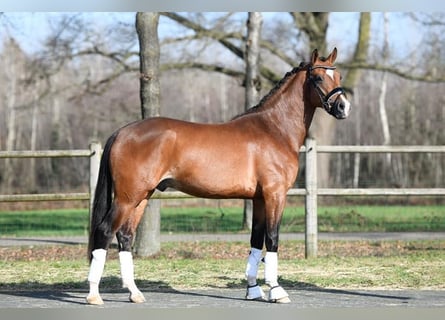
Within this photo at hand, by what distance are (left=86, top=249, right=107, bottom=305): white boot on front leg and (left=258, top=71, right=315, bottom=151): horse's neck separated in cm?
A: 225

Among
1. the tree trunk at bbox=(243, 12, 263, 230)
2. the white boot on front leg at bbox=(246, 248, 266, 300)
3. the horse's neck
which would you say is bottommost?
the white boot on front leg at bbox=(246, 248, 266, 300)

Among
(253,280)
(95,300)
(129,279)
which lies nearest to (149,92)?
(129,279)

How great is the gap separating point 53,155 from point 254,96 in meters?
6.66

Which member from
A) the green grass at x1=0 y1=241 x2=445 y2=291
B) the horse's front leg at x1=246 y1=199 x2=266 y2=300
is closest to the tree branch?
the green grass at x1=0 y1=241 x2=445 y2=291

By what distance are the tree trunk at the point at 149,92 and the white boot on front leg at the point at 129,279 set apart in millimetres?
4070

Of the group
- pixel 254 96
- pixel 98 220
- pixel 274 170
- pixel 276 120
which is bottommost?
pixel 98 220

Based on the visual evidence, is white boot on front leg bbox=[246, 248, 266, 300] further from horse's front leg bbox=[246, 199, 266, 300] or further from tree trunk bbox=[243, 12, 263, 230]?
tree trunk bbox=[243, 12, 263, 230]

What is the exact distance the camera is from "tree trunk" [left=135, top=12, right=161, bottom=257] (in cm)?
1177

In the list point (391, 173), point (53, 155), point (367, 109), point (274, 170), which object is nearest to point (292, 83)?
point (274, 170)

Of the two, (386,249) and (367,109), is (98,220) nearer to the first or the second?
(386,249)

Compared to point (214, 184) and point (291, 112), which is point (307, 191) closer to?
point (291, 112)

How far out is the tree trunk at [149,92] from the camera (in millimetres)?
11766

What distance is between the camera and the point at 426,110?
144ft

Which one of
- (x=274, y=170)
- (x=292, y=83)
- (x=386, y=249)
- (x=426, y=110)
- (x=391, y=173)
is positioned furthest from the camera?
(x=426, y=110)
